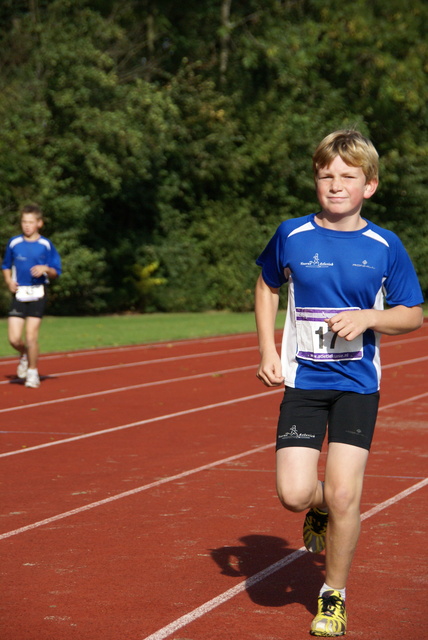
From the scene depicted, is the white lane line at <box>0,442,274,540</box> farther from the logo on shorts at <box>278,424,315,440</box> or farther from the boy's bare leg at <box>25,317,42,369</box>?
the boy's bare leg at <box>25,317,42,369</box>

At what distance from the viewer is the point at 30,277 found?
1316 centimetres

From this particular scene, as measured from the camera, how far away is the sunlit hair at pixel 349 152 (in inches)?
175

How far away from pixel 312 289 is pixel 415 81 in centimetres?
3830

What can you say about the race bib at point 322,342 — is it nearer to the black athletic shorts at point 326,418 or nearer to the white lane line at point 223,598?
the black athletic shorts at point 326,418

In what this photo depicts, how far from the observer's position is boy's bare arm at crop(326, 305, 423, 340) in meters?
4.20

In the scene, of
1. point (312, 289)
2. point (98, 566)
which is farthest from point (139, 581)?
point (312, 289)

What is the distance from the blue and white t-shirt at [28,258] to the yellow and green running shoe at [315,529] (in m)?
8.77

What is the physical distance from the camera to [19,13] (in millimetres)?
34125

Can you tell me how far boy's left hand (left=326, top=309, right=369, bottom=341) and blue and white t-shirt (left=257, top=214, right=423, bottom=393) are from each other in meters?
0.19

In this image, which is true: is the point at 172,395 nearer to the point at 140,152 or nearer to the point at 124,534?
the point at 124,534

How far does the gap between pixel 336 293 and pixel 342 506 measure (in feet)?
2.86

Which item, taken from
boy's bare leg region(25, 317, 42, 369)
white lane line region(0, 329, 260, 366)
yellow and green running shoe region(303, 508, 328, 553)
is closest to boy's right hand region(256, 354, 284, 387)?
yellow and green running shoe region(303, 508, 328, 553)

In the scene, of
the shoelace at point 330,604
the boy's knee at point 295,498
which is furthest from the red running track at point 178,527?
the boy's knee at point 295,498

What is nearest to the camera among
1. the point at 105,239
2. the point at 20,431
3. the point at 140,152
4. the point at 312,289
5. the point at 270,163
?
the point at 312,289
